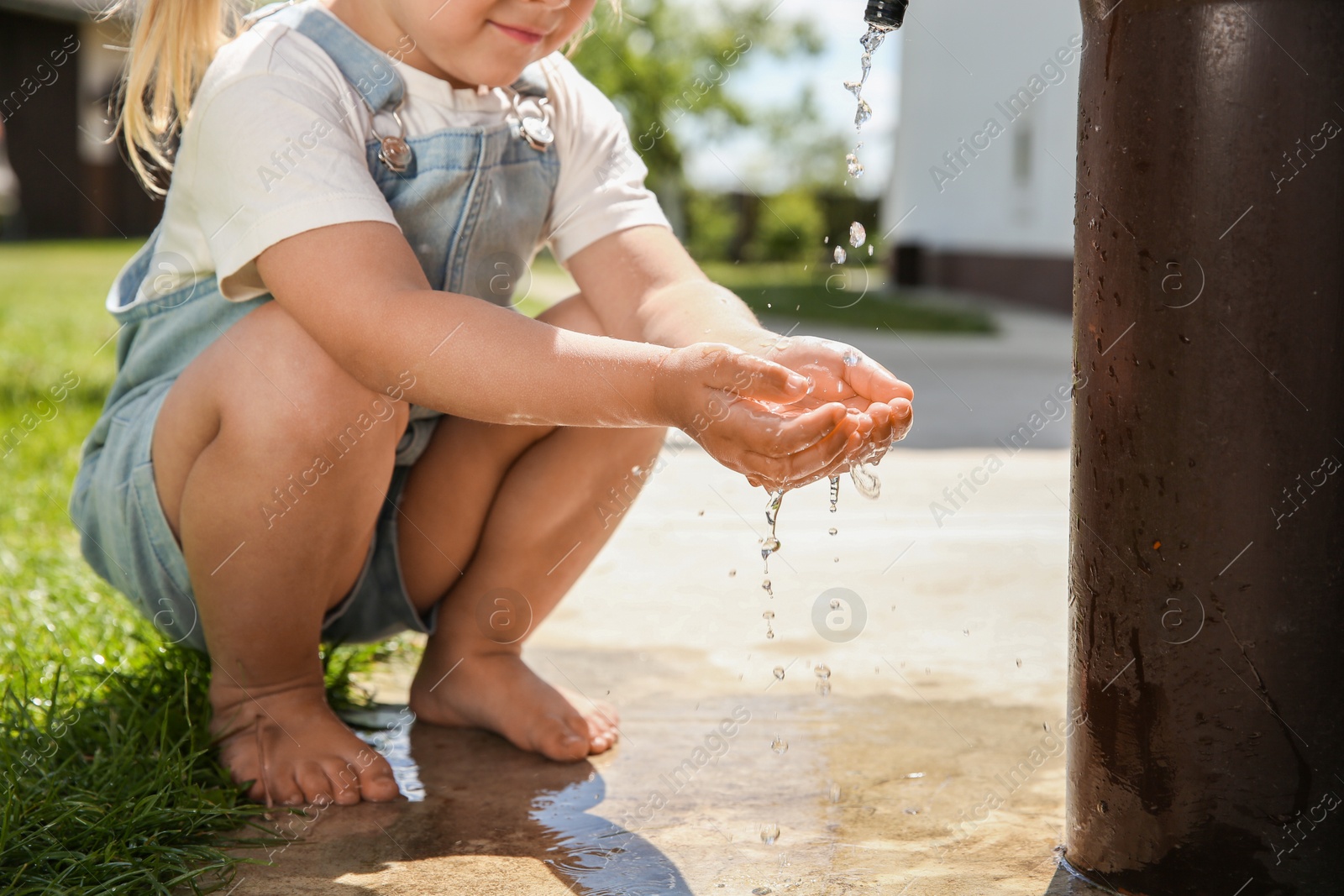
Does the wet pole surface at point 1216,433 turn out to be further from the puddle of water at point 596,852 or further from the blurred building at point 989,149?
the blurred building at point 989,149

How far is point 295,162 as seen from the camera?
1.55 metres

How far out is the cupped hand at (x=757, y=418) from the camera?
1232 millimetres

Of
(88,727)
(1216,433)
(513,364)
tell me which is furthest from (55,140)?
(1216,433)

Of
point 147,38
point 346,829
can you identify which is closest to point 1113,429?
point 346,829

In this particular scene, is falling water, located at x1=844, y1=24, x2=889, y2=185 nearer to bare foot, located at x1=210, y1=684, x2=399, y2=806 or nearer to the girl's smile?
the girl's smile

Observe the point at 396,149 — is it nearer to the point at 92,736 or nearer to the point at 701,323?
the point at 701,323

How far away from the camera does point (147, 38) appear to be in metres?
1.78

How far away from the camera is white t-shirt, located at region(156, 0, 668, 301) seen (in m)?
1.54

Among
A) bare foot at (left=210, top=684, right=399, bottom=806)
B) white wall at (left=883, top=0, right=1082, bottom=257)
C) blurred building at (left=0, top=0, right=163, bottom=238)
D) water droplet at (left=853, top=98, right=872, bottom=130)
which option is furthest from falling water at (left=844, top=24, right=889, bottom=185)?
blurred building at (left=0, top=0, right=163, bottom=238)

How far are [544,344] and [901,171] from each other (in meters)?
14.6

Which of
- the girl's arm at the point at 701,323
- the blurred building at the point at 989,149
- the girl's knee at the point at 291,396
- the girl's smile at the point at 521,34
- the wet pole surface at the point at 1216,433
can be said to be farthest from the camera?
the blurred building at the point at 989,149

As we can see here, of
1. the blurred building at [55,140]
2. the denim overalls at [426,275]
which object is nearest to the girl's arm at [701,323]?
the denim overalls at [426,275]

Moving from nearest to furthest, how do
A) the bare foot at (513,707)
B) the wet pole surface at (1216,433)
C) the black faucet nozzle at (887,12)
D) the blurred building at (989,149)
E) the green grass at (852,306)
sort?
1. the wet pole surface at (1216,433)
2. the black faucet nozzle at (887,12)
3. the bare foot at (513,707)
4. the green grass at (852,306)
5. the blurred building at (989,149)

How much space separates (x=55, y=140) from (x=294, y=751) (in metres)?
20.9
